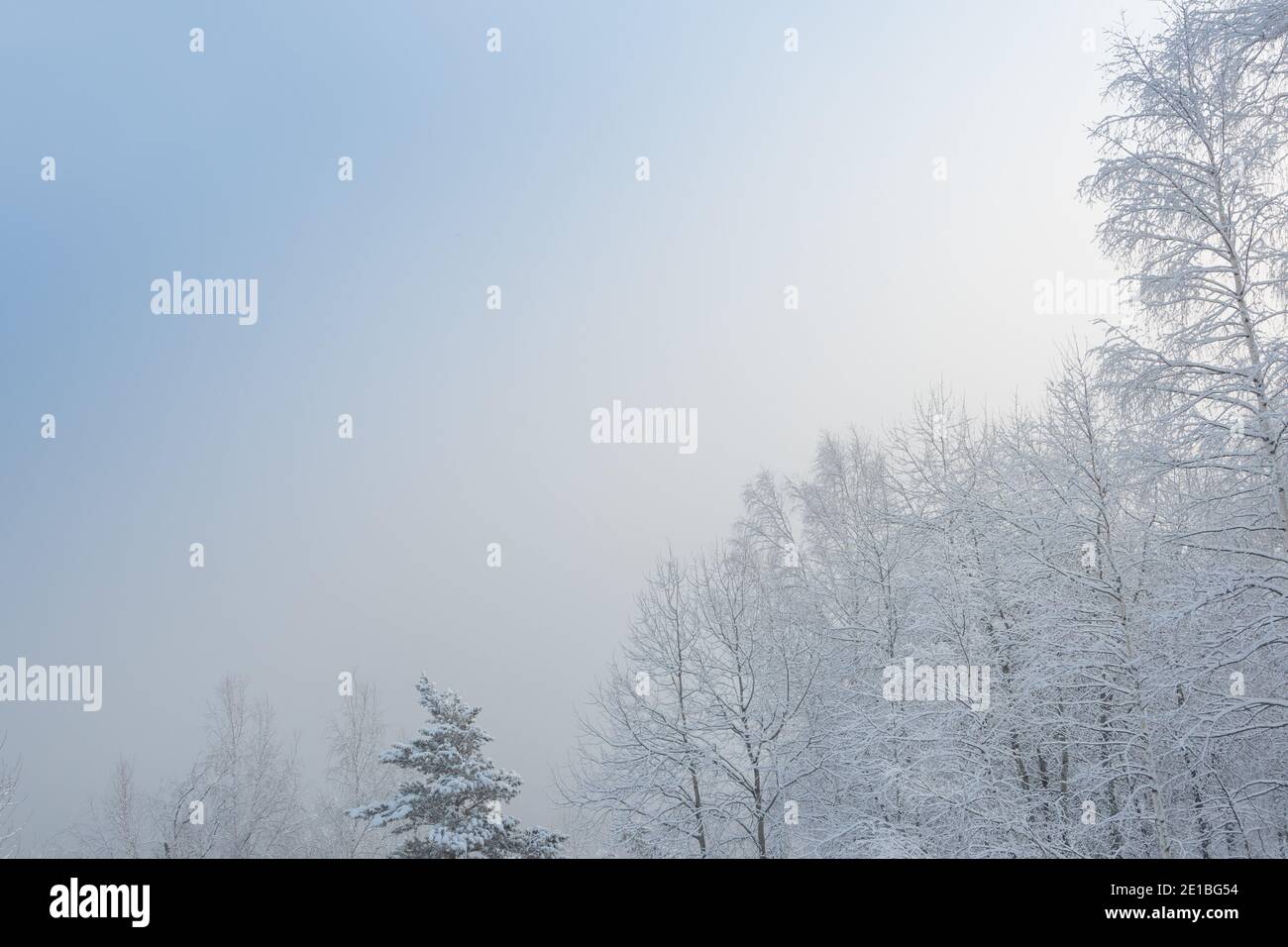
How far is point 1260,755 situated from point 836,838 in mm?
6713

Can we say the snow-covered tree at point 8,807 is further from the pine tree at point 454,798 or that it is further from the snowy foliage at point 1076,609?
the snowy foliage at point 1076,609

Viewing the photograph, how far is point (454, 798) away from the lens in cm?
2178

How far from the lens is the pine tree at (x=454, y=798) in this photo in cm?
2077

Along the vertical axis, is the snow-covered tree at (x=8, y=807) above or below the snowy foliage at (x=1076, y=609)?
below

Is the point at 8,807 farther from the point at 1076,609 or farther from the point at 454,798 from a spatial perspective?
the point at 1076,609

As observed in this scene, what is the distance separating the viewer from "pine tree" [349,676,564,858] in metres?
20.8

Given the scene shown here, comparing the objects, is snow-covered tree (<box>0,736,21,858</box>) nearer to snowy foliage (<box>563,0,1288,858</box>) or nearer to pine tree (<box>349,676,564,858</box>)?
pine tree (<box>349,676,564,858</box>)

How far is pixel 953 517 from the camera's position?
16.0 metres

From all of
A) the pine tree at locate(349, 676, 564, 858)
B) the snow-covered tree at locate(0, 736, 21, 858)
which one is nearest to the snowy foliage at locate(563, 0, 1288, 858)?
the pine tree at locate(349, 676, 564, 858)

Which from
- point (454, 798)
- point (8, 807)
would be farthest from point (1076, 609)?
point (8, 807)

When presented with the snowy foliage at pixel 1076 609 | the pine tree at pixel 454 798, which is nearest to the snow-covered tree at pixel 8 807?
the pine tree at pixel 454 798

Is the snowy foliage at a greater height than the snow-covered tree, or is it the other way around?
the snowy foliage

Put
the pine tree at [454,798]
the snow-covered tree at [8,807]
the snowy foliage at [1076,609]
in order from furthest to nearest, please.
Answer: the snow-covered tree at [8,807] → the pine tree at [454,798] → the snowy foliage at [1076,609]
